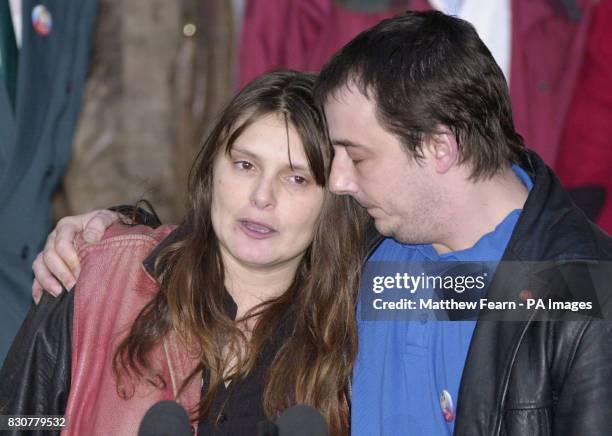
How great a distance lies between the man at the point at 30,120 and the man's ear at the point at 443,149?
1328 millimetres

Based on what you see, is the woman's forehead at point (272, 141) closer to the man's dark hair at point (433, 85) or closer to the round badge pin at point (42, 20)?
the man's dark hair at point (433, 85)

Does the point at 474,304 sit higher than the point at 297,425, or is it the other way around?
the point at 474,304

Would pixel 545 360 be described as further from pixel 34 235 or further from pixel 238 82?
pixel 238 82

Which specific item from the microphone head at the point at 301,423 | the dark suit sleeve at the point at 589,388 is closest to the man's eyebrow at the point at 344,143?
the dark suit sleeve at the point at 589,388

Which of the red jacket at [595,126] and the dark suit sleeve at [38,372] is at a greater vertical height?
the red jacket at [595,126]

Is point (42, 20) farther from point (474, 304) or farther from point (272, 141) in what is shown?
point (474, 304)

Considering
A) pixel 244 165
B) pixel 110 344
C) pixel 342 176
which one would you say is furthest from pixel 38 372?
pixel 342 176

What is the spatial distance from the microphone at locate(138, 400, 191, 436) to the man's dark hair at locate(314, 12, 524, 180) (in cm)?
120

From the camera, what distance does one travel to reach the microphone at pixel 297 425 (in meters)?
1.47

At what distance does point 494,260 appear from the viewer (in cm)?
224

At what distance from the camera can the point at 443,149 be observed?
2453 millimetres

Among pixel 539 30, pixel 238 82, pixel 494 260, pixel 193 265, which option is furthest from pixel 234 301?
pixel 539 30

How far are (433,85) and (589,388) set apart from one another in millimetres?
950

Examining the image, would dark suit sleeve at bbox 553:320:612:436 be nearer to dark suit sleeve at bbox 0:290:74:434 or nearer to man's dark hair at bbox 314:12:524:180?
man's dark hair at bbox 314:12:524:180
